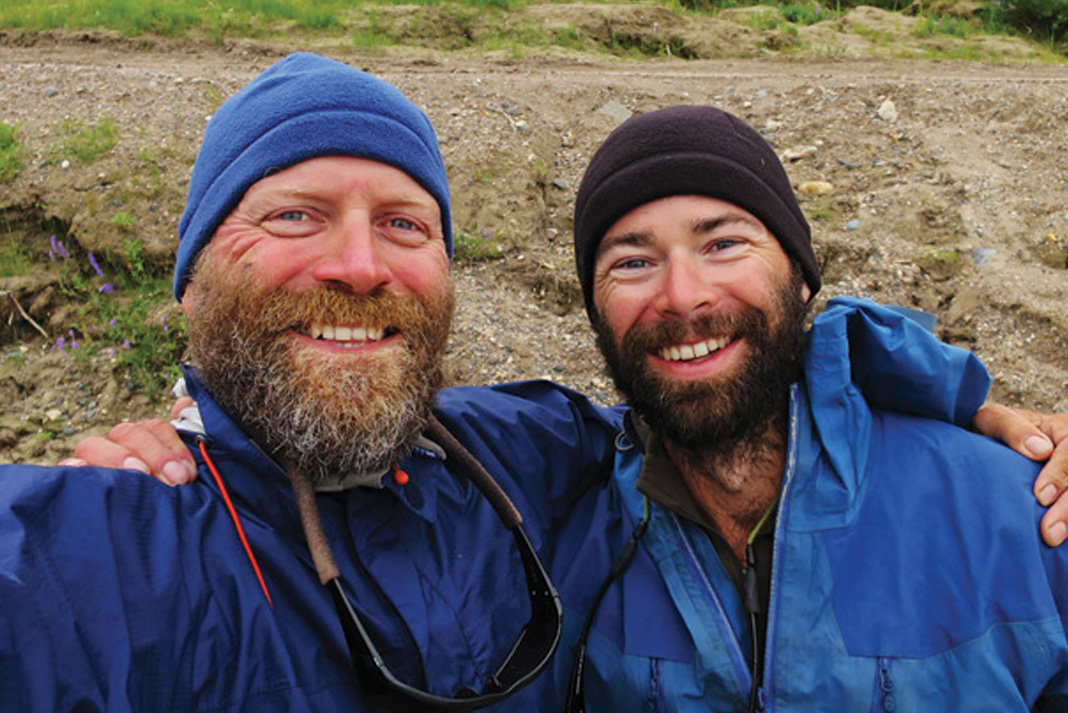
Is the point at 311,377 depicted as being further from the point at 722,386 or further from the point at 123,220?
the point at 123,220

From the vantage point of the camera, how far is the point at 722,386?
8.30 feet

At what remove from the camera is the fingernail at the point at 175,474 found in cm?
204

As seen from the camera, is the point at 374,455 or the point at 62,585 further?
the point at 374,455

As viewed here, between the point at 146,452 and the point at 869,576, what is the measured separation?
2.04m

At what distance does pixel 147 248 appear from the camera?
6.39 metres

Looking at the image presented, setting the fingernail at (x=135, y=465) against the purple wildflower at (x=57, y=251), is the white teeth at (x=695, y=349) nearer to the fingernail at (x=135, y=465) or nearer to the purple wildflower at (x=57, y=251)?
the fingernail at (x=135, y=465)

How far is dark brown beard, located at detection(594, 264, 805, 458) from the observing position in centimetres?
253

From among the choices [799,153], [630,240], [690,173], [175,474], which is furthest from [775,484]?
[799,153]

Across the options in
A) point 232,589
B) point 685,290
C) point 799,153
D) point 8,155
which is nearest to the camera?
point 232,589

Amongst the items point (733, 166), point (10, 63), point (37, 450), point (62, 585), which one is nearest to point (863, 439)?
point (733, 166)

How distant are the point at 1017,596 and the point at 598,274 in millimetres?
1599

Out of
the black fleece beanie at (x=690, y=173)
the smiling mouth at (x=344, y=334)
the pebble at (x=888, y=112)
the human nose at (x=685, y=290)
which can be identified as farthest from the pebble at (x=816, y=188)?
the smiling mouth at (x=344, y=334)

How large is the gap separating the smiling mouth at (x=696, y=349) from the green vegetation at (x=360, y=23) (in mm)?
10751

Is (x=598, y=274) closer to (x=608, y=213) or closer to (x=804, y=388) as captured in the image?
(x=608, y=213)
